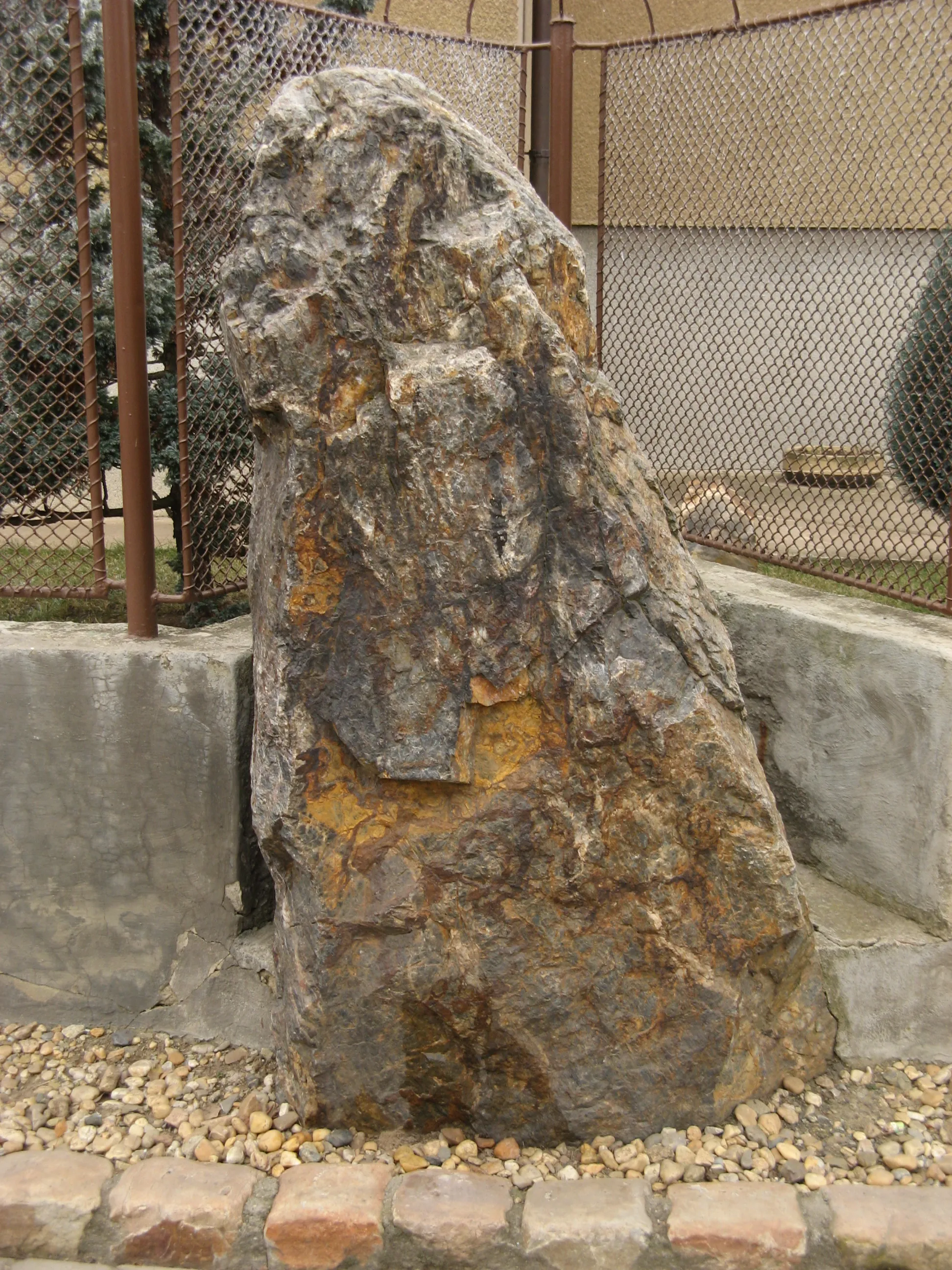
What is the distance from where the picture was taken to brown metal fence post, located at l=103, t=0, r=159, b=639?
123 inches

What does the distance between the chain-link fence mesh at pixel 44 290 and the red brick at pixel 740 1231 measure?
7.27 feet

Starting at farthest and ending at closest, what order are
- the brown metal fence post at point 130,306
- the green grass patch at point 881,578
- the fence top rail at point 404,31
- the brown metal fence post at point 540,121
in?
the brown metal fence post at point 540,121 → the green grass patch at point 881,578 → the fence top rail at point 404,31 → the brown metal fence post at point 130,306

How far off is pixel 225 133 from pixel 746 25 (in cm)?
161

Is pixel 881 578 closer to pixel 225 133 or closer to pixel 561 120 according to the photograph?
pixel 561 120

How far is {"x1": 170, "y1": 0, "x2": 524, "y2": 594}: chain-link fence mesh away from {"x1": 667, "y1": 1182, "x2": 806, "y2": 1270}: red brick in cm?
205

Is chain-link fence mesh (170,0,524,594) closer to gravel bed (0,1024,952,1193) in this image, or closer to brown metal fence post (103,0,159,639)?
brown metal fence post (103,0,159,639)

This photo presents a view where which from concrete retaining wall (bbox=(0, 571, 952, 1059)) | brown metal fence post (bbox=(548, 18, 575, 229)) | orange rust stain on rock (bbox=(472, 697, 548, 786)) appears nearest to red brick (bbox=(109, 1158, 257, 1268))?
concrete retaining wall (bbox=(0, 571, 952, 1059))

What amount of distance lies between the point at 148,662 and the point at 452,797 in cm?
103

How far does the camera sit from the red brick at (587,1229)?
2.53m

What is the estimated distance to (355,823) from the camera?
268cm

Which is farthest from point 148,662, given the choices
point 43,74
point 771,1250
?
point 771,1250

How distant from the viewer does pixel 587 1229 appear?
2547 mm

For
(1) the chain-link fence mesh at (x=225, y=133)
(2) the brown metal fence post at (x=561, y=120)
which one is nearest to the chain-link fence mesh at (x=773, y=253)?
(2) the brown metal fence post at (x=561, y=120)

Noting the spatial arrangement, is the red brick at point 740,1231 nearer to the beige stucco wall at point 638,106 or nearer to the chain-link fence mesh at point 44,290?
the chain-link fence mesh at point 44,290
